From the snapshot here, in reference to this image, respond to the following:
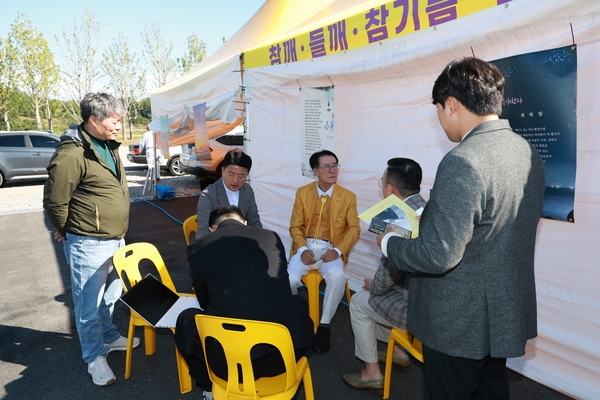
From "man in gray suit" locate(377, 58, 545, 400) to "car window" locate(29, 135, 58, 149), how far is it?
13.3 metres

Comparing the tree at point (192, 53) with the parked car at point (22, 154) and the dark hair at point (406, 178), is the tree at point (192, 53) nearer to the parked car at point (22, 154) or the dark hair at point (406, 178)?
the parked car at point (22, 154)

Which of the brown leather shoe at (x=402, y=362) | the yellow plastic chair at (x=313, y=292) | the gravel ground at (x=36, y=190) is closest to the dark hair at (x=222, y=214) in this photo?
the yellow plastic chair at (x=313, y=292)

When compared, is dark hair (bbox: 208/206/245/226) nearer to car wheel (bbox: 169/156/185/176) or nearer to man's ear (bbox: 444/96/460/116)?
man's ear (bbox: 444/96/460/116)

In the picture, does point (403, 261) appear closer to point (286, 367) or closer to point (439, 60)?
point (286, 367)

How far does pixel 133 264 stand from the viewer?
2.88m

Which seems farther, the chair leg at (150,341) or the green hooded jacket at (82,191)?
the chair leg at (150,341)

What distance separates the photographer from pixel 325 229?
366 centimetres

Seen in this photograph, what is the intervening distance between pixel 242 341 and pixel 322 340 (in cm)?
147

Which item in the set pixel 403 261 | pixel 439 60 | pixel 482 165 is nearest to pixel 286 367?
pixel 403 261

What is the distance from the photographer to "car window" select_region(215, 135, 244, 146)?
37.3 feet

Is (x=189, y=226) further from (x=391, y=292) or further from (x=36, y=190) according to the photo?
(x=36, y=190)

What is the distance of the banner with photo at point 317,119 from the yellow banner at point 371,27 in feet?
1.12

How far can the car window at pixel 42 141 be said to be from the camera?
12188 mm

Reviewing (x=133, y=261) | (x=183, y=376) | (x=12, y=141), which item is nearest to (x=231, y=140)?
(x=12, y=141)
